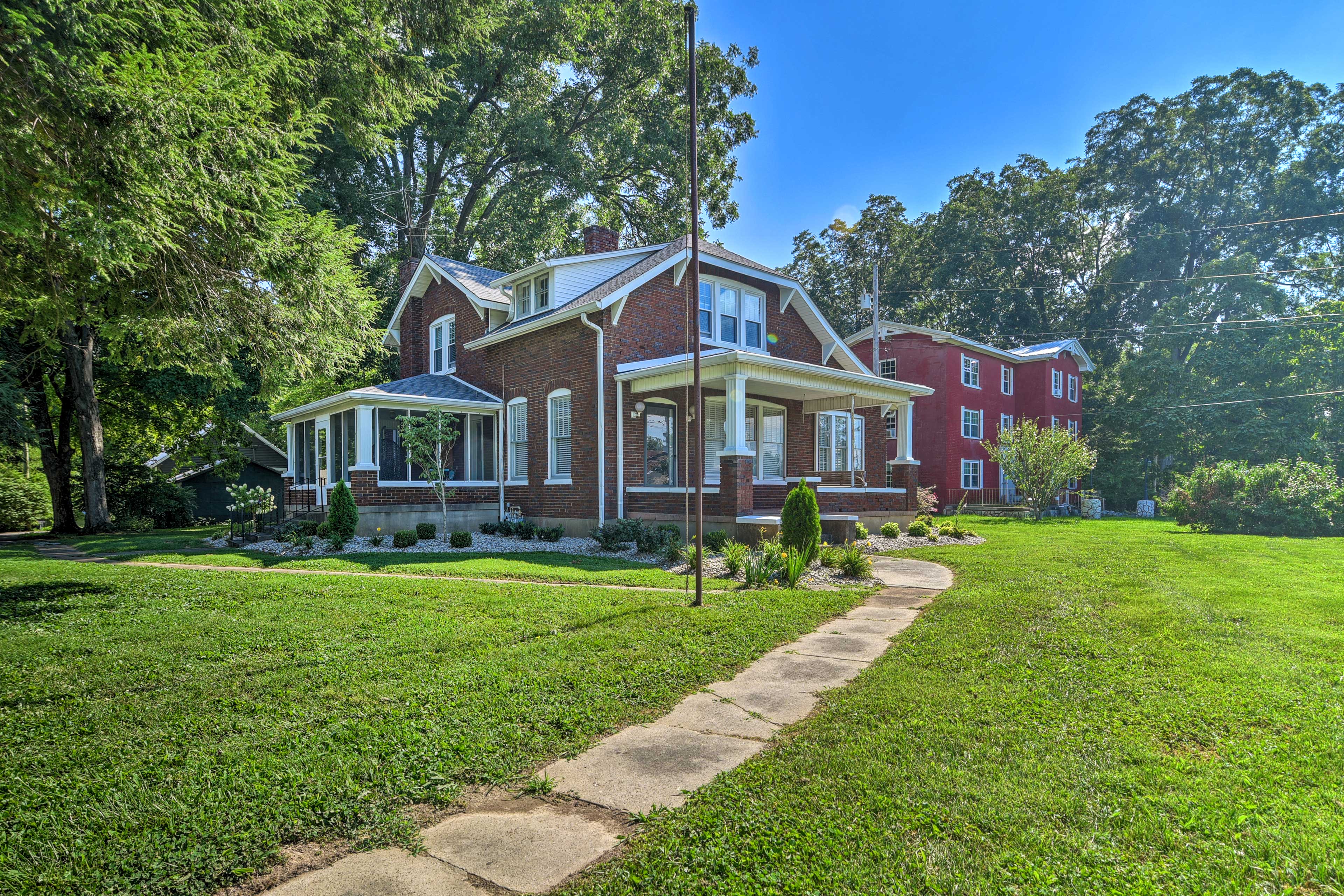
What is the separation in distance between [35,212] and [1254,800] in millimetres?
7888

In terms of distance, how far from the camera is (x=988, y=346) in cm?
3172

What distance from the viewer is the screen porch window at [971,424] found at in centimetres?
2844

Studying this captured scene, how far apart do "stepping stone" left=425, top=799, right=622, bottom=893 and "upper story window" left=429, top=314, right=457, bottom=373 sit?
58.9ft

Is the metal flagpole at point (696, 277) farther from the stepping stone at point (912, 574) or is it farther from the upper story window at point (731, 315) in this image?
the upper story window at point (731, 315)

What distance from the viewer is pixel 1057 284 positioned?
138ft

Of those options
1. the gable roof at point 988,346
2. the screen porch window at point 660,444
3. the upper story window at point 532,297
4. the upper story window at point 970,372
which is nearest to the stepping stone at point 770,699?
the screen porch window at point 660,444

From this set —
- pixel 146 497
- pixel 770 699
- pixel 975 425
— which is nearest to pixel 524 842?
pixel 770 699

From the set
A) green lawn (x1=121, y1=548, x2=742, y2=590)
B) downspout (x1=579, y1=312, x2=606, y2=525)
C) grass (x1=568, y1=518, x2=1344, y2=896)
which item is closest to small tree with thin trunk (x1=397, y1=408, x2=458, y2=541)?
green lawn (x1=121, y1=548, x2=742, y2=590)

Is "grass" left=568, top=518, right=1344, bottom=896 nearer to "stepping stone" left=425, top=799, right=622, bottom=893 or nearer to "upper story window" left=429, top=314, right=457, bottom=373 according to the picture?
"stepping stone" left=425, top=799, right=622, bottom=893

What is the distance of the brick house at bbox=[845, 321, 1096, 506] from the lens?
27672mm

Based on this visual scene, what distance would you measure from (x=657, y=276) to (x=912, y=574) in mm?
8399

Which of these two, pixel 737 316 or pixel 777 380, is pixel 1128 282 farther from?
pixel 777 380

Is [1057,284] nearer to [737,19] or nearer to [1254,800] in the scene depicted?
[737,19]

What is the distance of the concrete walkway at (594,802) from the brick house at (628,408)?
7188mm
